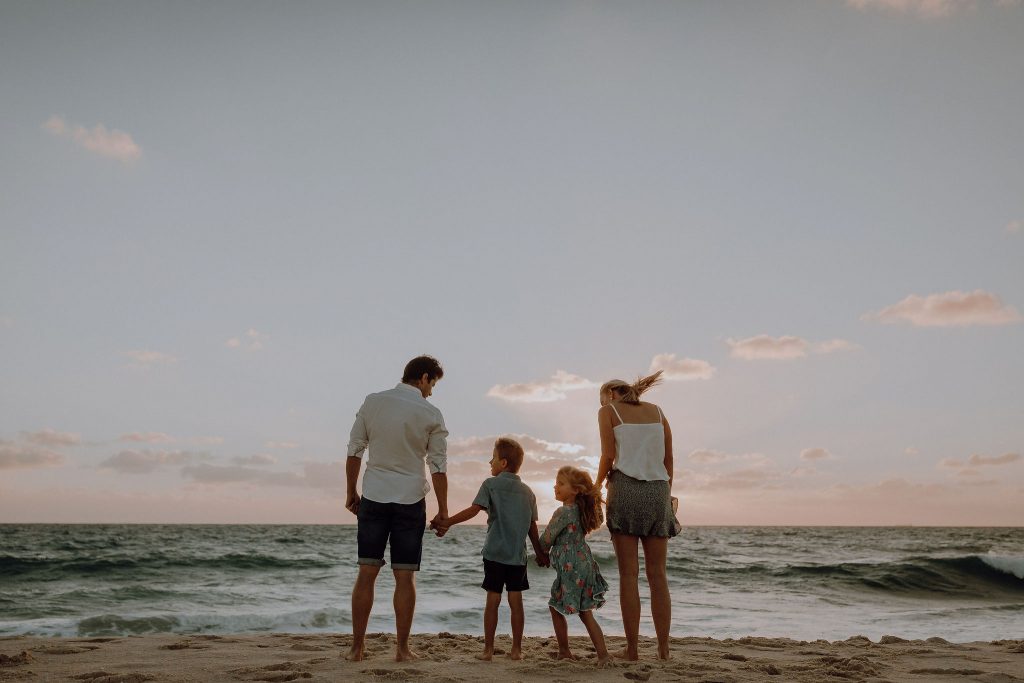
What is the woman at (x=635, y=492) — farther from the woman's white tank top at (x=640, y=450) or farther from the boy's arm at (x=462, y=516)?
the boy's arm at (x=462, y=516)

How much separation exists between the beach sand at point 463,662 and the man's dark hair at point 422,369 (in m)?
1.74

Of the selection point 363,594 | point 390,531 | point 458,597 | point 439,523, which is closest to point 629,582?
point 439,523

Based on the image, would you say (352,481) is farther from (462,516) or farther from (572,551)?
(572,551)

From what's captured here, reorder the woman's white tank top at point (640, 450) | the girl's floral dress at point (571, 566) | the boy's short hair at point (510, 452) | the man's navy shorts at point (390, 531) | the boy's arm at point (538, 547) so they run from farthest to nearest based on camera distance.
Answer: the boy's short hair at point (510, 452), the boy's arm at point (538, 547), the girl's floral dress at point (571, 566), the woman's white tank top at point (640, 450), the man's navy shorts at point (390, 531)

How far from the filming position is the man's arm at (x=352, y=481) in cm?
451

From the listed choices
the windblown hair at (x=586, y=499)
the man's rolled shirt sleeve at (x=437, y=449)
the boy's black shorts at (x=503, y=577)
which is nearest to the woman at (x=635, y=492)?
the windblown hair at (x=586, y=499)

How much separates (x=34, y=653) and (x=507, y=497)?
344 cm

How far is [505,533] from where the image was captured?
4.82m

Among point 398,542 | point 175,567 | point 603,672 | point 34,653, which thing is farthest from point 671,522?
point 175,567

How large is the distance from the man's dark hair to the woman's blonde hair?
1098 millimetres

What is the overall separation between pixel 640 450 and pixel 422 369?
4.88 feet

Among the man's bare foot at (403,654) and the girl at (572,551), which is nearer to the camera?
the man's bare foot at (403,654)

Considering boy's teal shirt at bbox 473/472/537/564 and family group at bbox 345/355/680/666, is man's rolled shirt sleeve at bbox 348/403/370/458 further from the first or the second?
boy's teal shirt at bbox 473/472/537/564

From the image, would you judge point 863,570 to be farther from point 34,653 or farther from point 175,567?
point 34,653
